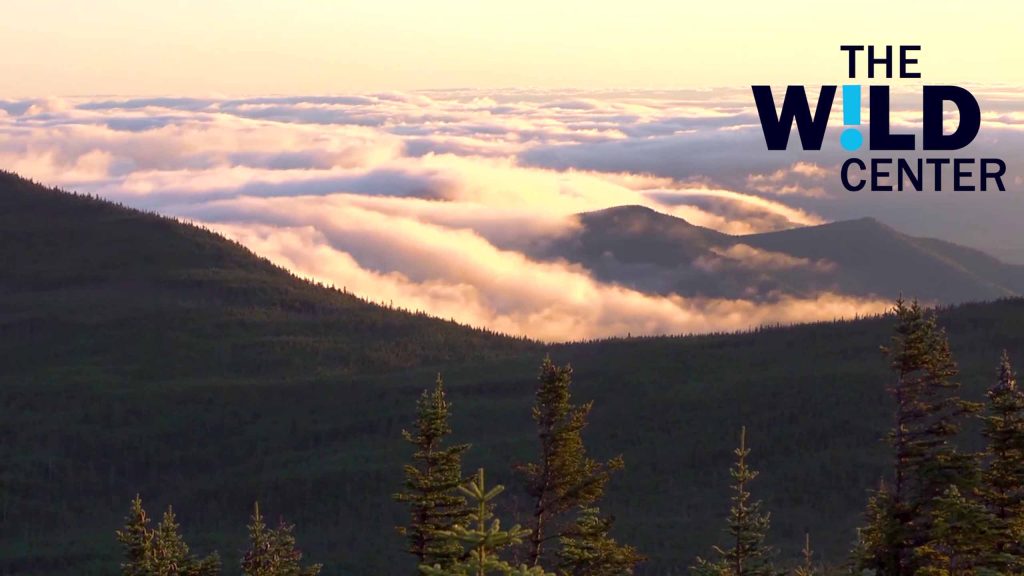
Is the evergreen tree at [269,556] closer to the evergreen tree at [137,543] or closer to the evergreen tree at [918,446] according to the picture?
the evergreen tree at [137,543]

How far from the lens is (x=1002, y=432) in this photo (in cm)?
3991

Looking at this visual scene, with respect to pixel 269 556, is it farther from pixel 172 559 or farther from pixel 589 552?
pixel 589 552

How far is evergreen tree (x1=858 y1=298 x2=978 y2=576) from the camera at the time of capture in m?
41.3

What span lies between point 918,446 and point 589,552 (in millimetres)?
8874

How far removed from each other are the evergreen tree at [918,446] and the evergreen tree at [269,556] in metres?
17.1

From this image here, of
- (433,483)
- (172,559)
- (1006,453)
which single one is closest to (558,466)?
(433,483)

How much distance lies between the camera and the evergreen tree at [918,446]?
41.3m

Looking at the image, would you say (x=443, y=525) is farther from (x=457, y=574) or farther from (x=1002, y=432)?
(x=457, y=574)

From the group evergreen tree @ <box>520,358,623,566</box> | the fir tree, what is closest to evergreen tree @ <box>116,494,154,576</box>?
the fir tree

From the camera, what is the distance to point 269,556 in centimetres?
5028

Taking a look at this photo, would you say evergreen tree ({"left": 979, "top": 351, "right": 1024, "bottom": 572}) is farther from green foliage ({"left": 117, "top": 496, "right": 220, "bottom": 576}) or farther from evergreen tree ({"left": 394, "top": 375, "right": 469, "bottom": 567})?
green foliage ({"left": 117, "top": 496, "right": 220, "bottom": 576})

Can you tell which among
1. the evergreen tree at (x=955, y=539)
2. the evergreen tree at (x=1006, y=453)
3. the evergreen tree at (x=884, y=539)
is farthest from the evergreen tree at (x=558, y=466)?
the evergreen tree at (x=1006, y=453)

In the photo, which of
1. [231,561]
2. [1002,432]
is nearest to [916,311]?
[1002,432]

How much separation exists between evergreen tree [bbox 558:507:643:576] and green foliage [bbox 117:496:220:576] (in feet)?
39.4
